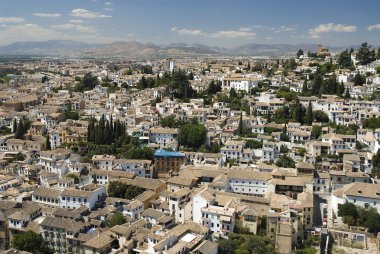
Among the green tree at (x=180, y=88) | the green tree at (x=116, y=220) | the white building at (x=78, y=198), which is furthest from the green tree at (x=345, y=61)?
the green tree at (x=116, y=220)

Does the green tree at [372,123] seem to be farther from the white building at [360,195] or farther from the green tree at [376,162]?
the white building at [360,195]

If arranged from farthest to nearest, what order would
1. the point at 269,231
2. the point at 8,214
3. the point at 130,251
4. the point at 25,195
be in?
the point at 25,195 < the point at 8,214 < the point at 269,231 < the point at 130,251

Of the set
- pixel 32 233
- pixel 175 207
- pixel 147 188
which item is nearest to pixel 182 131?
pixel 147 188

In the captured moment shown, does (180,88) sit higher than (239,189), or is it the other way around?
(180,88)

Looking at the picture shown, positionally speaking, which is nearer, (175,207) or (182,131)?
(175,207)

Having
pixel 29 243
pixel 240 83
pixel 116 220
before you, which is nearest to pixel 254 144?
pixel 116 220

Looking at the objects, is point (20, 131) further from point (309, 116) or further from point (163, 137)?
point (309, 116)

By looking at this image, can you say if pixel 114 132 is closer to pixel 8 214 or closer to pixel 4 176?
pixel 4 176

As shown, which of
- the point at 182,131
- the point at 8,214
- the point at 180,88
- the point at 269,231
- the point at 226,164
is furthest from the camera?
the point at 180,88
